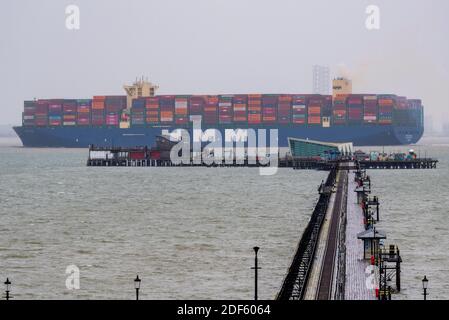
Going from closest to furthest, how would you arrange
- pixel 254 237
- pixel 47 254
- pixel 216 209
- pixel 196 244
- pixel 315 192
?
pixel 47 254, pixel 196 244, pixel 254 237, pixel 216 209, pixel 315 192

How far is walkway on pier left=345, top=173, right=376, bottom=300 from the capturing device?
2889cm

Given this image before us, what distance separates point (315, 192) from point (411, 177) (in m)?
36.7

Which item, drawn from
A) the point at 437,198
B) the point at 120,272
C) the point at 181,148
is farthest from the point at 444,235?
the point at 181,148

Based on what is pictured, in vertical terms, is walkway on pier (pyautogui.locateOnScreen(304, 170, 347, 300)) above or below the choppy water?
above

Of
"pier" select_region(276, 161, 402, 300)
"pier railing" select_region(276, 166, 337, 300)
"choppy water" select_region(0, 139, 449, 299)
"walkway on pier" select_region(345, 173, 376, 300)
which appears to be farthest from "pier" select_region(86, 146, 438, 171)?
"pier railing" select_region(276, 166, 337, 300)

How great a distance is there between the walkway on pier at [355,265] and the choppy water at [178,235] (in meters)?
1.98

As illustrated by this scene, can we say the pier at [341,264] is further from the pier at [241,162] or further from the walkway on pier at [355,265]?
the pier at [241,162]

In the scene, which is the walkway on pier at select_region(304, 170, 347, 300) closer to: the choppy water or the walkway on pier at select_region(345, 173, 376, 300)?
the walkway on pier at select_region(345, 173, 376, 300)

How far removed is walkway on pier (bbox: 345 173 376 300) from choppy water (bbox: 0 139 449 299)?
1979mm

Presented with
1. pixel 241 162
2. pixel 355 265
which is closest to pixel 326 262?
pixel 355 265

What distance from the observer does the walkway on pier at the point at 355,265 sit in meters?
28.9

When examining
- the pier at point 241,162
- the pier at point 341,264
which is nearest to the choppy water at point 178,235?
the pier at point 341,264

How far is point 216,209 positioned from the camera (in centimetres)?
7381
